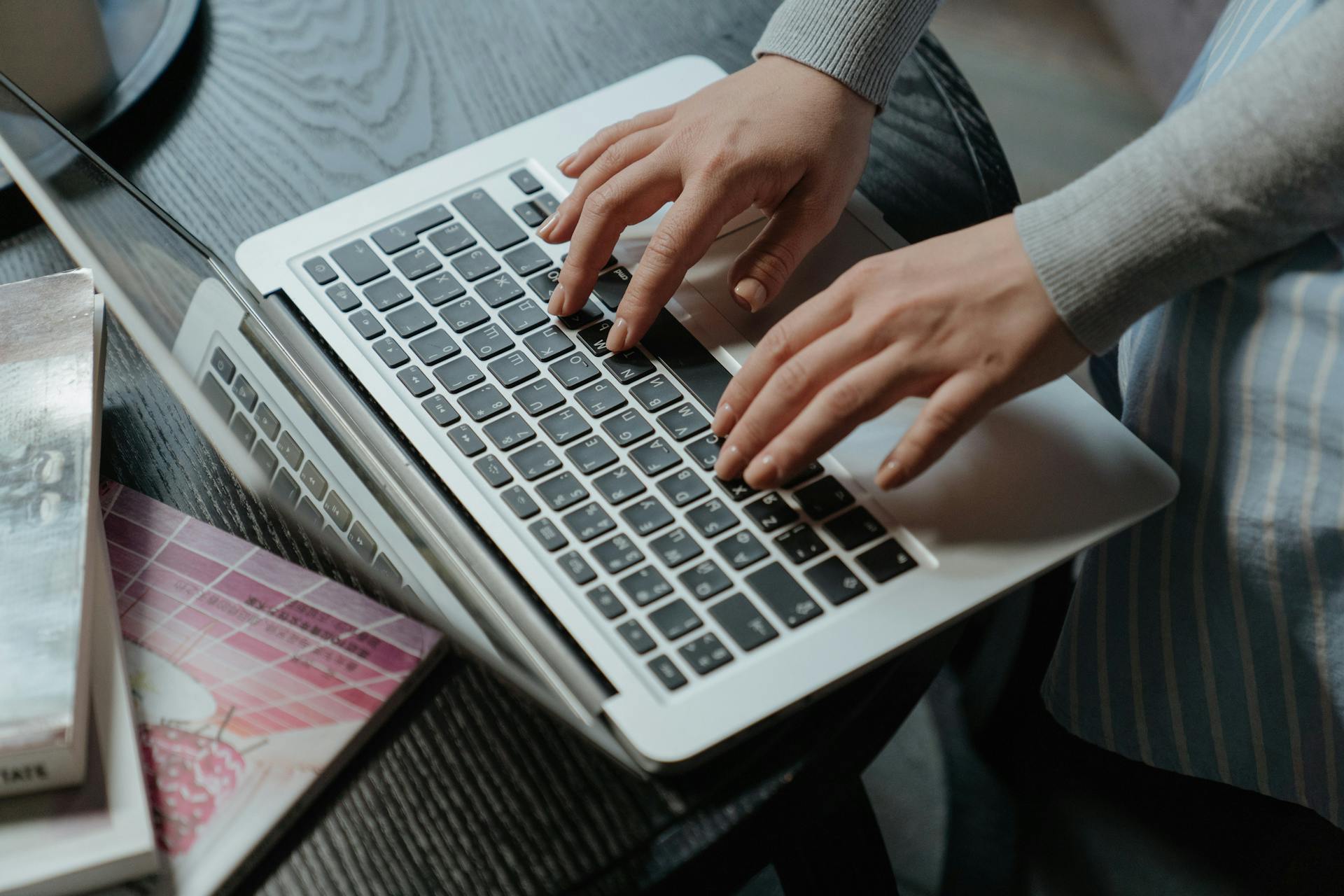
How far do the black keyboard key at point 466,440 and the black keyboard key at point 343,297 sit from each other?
10cm

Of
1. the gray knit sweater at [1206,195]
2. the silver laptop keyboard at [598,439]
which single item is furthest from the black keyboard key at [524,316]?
the gray knit sweater at [1206,195]

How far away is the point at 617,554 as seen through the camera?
1.42 ft

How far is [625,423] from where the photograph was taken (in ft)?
1.57

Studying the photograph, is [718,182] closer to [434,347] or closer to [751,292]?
[751,292]

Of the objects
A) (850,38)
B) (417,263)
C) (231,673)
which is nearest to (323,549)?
(231,673)

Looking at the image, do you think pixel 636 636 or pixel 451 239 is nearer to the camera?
pixel 636 636

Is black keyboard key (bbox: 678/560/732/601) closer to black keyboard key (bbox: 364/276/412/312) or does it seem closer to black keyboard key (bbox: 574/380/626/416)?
black keyboard key (bbox: 574/380/626/416)

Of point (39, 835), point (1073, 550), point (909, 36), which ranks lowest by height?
point (39, 835)

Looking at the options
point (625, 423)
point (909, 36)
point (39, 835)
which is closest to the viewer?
point (39, 835)

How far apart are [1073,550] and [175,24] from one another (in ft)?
1.97

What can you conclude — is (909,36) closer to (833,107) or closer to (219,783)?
(833,107)

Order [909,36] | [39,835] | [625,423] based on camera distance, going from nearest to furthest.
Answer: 1. [39,835]
2. [625,423]
3. [909,36]

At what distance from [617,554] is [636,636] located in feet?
0.13

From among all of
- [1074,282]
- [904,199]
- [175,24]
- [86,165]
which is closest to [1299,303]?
[1074,282]
